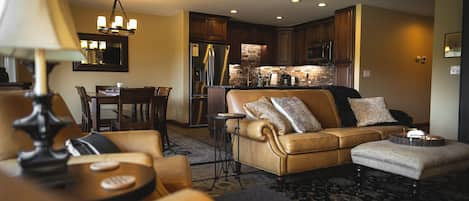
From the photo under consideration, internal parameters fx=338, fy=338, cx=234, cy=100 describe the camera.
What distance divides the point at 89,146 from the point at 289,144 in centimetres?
184

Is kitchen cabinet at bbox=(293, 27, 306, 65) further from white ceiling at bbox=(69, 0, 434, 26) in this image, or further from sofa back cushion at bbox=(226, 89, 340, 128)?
sofa back cushion at bbox=(226, 89, 340, 128)

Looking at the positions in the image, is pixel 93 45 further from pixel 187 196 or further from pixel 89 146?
pixel 187 196

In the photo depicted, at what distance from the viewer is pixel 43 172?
1.13 metres

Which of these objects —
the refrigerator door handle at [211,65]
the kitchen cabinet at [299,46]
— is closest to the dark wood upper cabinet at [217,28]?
the refrigerator door handle at [211,65]

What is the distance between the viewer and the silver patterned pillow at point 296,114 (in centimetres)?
349

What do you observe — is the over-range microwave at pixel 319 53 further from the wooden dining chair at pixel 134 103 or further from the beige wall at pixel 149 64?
the wooden dining chair at pixel 134 103

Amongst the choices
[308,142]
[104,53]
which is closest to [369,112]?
[308,142]

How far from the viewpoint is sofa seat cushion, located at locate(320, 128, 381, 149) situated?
347 centimetres

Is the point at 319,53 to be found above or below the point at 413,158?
above

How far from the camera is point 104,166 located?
4.35ft

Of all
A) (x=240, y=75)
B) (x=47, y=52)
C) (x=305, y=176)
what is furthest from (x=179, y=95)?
(x=47, y=52)

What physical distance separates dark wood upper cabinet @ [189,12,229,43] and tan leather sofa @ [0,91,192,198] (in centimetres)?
509

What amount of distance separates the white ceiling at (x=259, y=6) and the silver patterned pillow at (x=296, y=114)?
2972 mm

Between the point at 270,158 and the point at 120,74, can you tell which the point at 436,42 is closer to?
the point at 270,158
